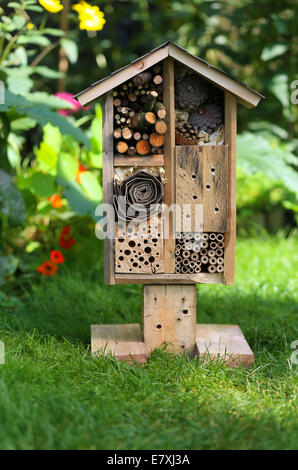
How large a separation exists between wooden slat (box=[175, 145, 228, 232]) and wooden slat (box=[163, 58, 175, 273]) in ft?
0.08

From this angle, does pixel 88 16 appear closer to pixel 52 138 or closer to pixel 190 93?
pixel 52 138

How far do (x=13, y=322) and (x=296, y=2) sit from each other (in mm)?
3228

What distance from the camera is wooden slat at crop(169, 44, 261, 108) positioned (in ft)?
7.07

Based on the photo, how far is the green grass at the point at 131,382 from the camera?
1667mm

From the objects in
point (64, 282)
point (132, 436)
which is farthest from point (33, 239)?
point (132, 436)

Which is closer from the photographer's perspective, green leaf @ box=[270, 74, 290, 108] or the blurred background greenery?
the blurred background greenery

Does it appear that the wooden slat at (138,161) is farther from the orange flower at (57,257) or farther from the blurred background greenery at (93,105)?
the orange flower at (57,257)

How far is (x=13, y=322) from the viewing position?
2605mm

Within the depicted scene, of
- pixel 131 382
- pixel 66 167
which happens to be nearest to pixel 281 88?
pixel 66 167

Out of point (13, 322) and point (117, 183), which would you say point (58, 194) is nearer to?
point (13, 322)

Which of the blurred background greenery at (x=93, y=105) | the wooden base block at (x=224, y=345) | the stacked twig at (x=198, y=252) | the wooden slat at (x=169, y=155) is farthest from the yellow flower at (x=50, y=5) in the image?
the wooden base block at (x=224, y=345)

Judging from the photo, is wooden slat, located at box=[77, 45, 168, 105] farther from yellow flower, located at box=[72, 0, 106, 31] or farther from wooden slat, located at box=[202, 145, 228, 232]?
yellow flower, located at box=[72, 0, 106, 31]

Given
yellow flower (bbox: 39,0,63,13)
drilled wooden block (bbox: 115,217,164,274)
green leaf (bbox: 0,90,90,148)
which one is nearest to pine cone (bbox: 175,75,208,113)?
drilled wooden block (bbox: 115,217,164,274)

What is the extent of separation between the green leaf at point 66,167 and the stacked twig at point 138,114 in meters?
1.18
